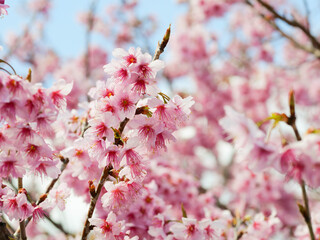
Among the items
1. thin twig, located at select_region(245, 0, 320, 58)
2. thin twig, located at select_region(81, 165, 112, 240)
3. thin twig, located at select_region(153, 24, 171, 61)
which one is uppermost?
thin twig, located at select_region(245, 0, 320, 58)

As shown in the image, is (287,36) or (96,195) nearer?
(96,195)

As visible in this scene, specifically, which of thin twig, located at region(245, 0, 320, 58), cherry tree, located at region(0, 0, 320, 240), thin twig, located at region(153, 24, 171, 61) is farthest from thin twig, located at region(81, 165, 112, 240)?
A: thin twig, located at region(245, 0, 320, 58)

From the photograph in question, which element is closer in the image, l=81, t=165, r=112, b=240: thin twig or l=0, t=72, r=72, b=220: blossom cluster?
l=0, t=72, r=72, b=220: blossom cluster

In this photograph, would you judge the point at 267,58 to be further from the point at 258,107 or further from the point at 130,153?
the point at 130,153

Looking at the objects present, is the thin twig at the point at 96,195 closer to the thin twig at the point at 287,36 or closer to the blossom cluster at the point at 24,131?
the blossom cluster at the point at 24,131

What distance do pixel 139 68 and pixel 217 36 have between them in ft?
21.8

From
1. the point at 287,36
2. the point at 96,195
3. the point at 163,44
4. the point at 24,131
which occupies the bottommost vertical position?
the point at 96,195

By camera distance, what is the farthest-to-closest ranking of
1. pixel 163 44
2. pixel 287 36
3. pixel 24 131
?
pixel 287 36
pixel 163 44
pixel 24 131

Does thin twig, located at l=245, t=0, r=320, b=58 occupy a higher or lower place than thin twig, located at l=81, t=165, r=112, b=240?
higher

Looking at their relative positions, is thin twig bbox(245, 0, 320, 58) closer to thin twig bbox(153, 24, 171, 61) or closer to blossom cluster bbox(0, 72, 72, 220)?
thin twig bbox(153, 24, 171, 61)

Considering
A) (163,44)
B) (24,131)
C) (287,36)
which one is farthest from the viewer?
(287,36)

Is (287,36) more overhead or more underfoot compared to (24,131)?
more overhead

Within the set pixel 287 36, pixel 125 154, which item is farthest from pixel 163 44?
pixel 287 36

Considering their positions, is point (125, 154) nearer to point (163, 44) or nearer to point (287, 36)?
point (163, 44)
